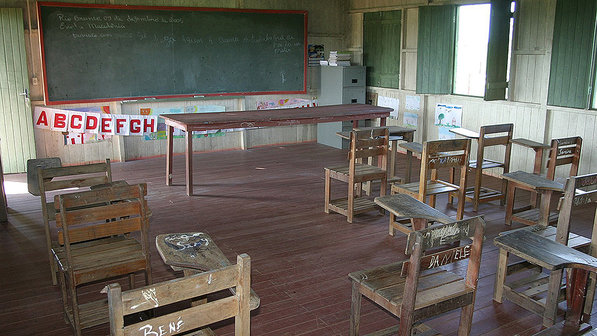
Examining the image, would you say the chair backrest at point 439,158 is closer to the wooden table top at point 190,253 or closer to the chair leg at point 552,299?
the chair leg at point 552,299

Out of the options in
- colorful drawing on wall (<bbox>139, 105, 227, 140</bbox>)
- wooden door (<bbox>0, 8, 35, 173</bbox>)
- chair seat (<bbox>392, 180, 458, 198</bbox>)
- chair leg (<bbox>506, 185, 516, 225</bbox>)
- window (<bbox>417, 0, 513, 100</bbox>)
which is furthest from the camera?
colorful drawing on wall (<bbox>139, 105, 227, 140</bbox>)

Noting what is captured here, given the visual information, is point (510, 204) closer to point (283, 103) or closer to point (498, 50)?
point (498, 50)

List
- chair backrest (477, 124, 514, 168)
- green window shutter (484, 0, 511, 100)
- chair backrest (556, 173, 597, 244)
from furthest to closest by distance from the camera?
green window shutter (484, 0, 511, 100), chair backrest (477, 124, 514, 168), chair backrest (556, 173, 597, 244)

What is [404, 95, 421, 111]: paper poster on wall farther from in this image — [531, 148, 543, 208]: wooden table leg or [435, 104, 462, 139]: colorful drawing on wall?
[531, 148, 543, 208]: wooden table leg

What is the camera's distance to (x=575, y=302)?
3004 mm

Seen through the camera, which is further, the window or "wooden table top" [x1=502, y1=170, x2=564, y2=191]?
the window

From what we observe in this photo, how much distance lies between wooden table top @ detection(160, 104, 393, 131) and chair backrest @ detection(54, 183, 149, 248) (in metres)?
2.83

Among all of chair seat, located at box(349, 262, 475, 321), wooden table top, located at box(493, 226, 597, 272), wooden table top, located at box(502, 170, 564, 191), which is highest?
wooden table top, located at box(502, 170, 564, 191)

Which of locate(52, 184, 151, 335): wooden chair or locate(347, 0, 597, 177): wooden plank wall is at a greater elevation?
locate(347, 0, 597, 177): wooden plank wall

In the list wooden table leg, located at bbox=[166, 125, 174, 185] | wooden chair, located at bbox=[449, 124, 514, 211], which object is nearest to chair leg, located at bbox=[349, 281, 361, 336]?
wooden chair, located at bbox=[449, 124, 514, 211]

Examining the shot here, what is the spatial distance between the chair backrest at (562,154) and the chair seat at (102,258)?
3.44 meters

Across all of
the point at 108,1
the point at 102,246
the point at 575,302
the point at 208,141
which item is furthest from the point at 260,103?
the point at 575,302

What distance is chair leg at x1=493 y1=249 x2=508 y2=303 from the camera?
3.44 m

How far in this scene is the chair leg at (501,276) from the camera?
11.3ft
